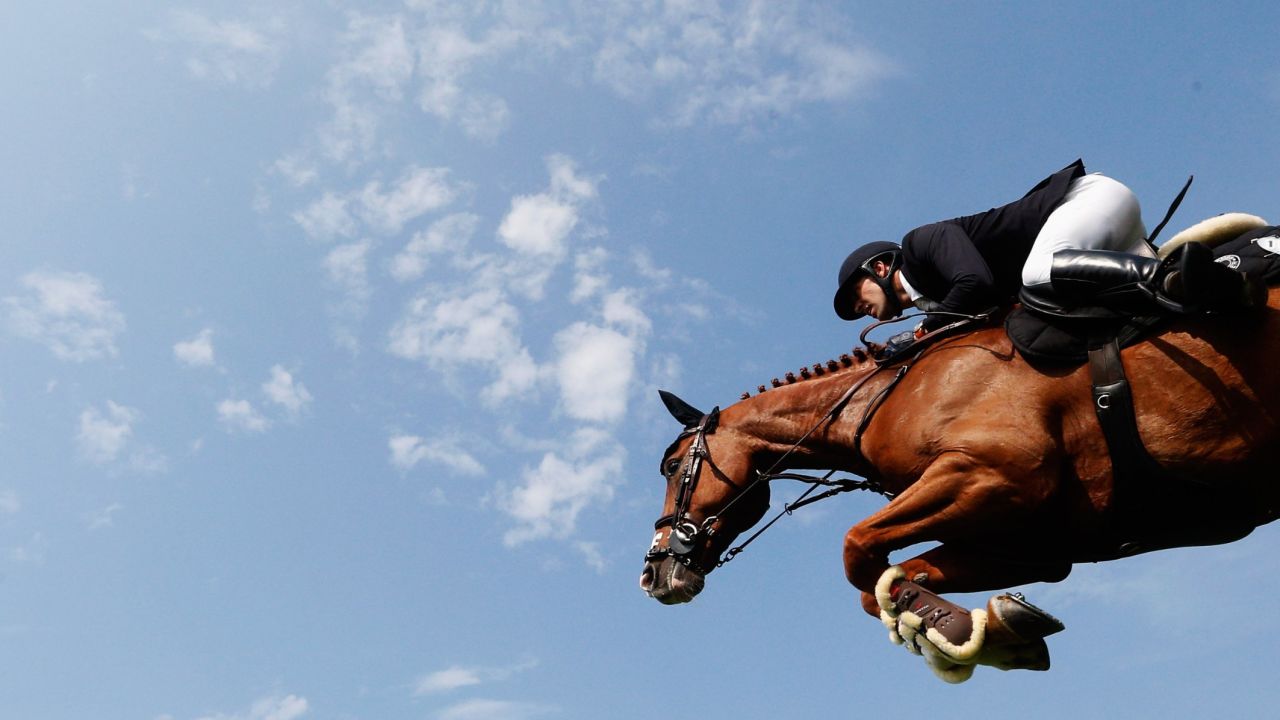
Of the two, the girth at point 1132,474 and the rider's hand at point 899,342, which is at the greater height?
the rider's hand at point 899,342

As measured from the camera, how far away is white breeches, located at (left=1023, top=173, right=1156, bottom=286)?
7.07 m

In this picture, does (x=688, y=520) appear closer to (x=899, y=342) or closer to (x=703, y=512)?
(x=703, y=512)

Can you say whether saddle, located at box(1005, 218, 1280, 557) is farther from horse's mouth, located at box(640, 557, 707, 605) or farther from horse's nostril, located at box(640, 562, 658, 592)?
horse's nostril, located at box(640, 562, 658, 592)

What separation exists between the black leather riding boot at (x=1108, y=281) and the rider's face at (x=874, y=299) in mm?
1638

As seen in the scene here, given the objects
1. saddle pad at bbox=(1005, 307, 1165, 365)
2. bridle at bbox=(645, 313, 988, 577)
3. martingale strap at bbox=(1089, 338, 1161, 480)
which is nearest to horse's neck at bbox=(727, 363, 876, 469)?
bridle at bbox=(645, 313, 988, 577)

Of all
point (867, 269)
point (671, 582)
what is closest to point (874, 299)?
point (867, 269)

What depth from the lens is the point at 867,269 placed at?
8438mm

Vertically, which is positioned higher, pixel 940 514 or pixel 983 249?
pixel 983 249

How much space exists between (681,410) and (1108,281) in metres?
3.98

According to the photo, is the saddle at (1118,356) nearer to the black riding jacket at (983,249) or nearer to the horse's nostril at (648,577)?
the black riding jacket at (983,249)

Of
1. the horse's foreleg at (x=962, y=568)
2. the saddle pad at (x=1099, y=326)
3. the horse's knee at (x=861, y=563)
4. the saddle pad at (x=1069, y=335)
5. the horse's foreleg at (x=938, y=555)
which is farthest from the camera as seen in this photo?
the horse's foreleg at (x=962, y=568)

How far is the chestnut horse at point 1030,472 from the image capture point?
6324 millimetres

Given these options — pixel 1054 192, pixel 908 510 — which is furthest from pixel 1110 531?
pixel 1054 192

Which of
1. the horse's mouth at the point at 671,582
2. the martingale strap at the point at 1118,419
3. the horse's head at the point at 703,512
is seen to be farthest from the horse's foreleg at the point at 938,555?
the horse's mouth at the point at 671,582
